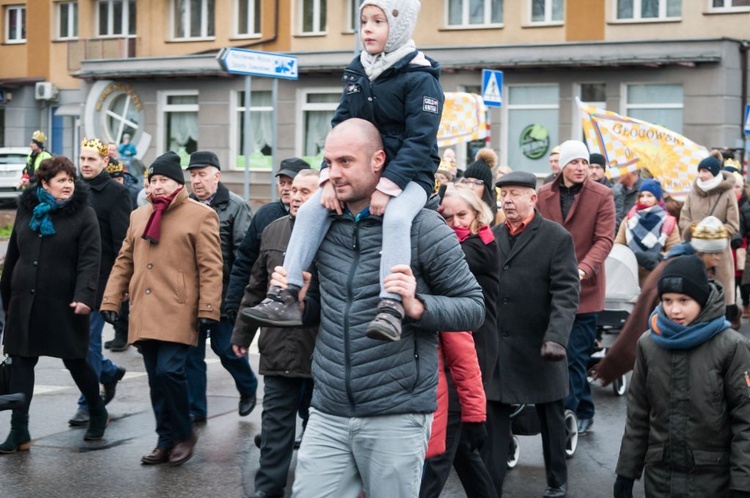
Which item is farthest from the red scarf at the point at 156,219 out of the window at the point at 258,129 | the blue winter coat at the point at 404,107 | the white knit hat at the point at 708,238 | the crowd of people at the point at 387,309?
the window at the point at 258,129

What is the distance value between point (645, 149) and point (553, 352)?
991cm

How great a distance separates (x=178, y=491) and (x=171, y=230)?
161cm

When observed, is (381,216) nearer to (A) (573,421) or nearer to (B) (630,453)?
(B) (630,453)

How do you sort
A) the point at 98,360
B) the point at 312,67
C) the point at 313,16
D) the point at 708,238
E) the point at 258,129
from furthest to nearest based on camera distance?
the point at 258,129 < the point at 313,16 < the point at 312,67 < the point at 98,360 < the point at 708,238

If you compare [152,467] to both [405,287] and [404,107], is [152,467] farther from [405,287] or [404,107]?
[405,287]

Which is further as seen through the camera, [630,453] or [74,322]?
[74,322]

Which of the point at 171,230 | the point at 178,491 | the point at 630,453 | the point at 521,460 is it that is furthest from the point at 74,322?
the point at 630,453

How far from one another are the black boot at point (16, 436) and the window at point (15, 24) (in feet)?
130

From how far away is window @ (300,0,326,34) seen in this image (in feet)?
121

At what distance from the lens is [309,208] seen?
483cm

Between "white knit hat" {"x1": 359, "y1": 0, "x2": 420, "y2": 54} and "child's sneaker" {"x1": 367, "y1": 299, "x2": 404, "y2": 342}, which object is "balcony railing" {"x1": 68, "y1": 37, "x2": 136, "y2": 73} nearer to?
"white knit hat" {"x1": 359, "y1": 0, "x2": 420, "y2": 54}

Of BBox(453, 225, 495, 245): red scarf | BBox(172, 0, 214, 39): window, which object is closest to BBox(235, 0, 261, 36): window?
BBox(172, 0, 214, 39): window

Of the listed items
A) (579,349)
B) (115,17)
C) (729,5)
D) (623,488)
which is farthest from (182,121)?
(623,488)

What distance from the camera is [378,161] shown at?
15.6 ft
